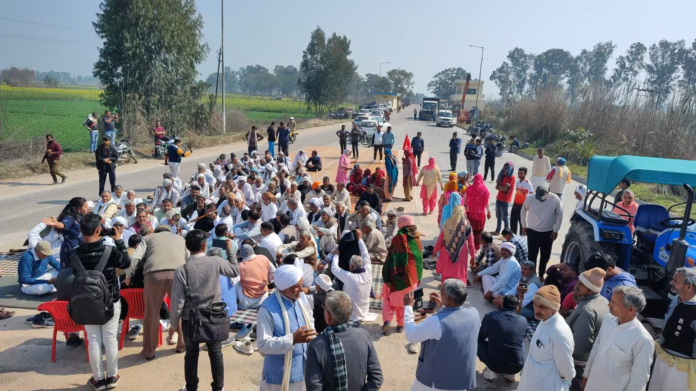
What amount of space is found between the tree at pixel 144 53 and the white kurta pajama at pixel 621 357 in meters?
24.1

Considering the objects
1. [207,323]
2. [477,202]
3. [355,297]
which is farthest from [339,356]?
[477,202]

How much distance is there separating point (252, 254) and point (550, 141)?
2781cm

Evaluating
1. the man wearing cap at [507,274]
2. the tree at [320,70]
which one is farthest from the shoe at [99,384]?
the tree at [320,70]

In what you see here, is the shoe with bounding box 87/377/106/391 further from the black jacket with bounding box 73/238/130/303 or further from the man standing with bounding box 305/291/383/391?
the man standing with bounding box 305/291/383/391

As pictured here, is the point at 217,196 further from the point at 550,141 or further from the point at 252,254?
the point at 550,141

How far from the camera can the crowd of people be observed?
11.2 feet

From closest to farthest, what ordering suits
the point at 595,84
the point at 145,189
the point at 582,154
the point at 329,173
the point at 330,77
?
the point at 145,189
the point at 329,173
the point at 582,154
the point at 595,84
the point at 330,77

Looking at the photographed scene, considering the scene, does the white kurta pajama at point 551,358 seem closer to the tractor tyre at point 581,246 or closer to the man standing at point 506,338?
the man standing at point 506,338

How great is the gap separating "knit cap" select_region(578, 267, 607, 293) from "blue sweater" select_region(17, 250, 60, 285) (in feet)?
21.9

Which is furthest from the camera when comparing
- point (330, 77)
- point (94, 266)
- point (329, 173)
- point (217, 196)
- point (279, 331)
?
point (330, 77)

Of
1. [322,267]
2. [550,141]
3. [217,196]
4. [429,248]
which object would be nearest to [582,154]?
[550,141]

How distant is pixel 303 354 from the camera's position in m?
3.53

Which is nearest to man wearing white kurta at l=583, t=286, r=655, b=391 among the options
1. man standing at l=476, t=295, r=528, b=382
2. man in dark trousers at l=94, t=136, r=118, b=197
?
man standing at l=476, t=295, r=528, b=382

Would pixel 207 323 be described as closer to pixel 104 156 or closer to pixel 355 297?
pixel 355 297
